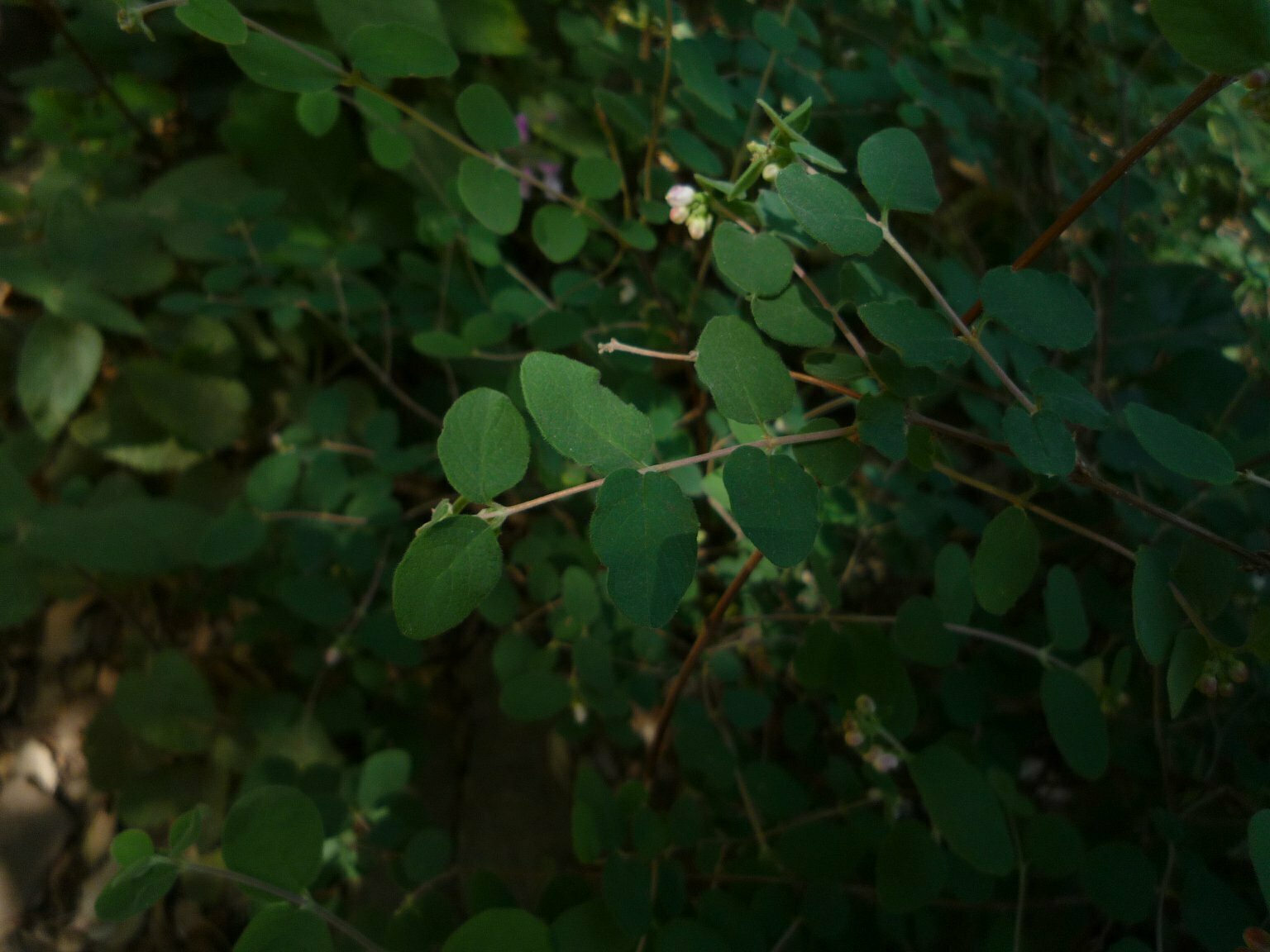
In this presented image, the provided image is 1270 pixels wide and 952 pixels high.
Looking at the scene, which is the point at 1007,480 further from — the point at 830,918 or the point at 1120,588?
the point at 830,918

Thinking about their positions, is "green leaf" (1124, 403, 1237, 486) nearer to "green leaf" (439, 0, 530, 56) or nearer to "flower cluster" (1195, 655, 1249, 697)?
"flower cluster" (1195, 655, 1249, 697)

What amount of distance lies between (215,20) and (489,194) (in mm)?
334

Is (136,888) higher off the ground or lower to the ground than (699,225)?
lower

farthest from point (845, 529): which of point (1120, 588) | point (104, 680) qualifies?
point (104, 680)

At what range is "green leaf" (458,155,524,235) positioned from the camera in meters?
0.96

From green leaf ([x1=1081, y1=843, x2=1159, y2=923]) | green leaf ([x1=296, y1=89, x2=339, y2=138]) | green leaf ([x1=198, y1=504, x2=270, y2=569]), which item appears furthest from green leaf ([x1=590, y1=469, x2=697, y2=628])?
green leaf ([x1=198, y1=504, x2=270, y2=569])

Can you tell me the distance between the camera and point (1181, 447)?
649 millimetres

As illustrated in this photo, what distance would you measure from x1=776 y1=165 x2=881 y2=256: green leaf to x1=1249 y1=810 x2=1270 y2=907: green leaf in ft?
1.67

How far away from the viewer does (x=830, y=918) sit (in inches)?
39.6

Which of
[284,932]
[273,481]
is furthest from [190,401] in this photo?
[284,932]

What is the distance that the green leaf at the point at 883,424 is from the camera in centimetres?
67

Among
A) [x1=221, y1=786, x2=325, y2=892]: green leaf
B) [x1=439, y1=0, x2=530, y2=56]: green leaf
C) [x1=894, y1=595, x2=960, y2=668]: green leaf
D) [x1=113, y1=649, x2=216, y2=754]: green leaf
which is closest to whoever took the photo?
[x1=221, y1=786, x2=325, y2=892]: green leaf

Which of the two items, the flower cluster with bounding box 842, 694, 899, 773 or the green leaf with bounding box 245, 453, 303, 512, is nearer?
the flower cluster with bounding box 842, 694, 899, 773

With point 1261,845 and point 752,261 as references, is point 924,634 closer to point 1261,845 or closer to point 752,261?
point 1261,845
